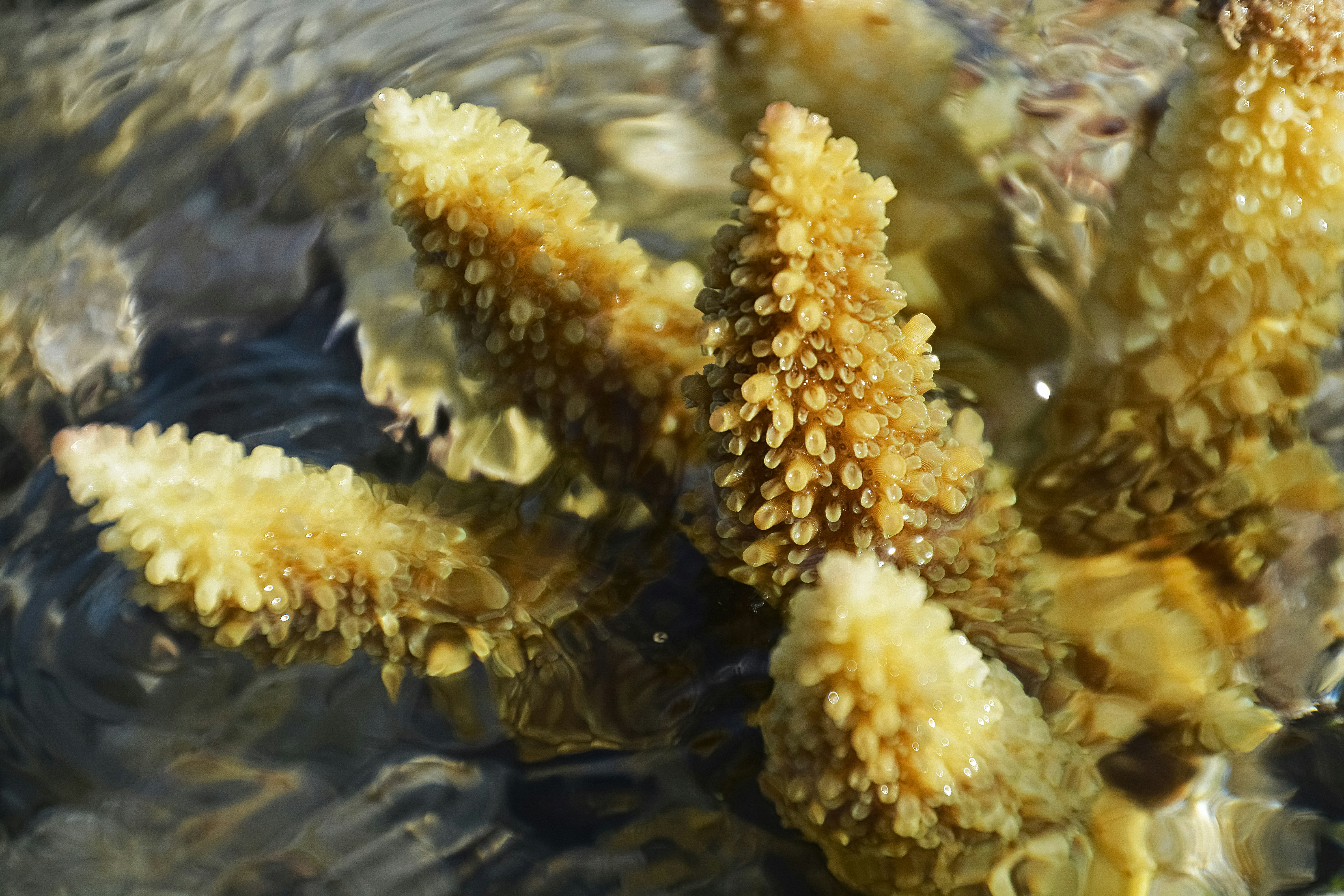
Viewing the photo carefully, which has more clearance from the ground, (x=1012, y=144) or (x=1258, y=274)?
(x=1258, y=274)

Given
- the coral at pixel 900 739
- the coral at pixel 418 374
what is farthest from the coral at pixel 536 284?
the coral at pixel 900 739

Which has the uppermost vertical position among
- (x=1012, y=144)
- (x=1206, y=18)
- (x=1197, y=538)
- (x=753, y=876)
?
(x=1206, y=18)

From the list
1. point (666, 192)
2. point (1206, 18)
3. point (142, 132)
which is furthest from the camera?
point (142, 132)

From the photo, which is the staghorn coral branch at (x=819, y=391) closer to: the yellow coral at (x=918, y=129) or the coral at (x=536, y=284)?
the coral at (x=536, y=284)

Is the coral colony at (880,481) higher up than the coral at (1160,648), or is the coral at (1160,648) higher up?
the coral colony at (880,481)

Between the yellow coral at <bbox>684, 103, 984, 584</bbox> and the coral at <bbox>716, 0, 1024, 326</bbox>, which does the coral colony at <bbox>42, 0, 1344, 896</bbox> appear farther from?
the coral at <bbox>716, 0, 1024, 326</bbox>

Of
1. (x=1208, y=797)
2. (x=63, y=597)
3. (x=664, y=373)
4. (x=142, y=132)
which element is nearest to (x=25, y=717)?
(x=63, y=597)

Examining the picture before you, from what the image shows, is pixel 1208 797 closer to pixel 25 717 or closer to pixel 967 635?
pixel 967 635

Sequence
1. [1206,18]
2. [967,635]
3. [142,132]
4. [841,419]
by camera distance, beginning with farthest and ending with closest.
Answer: [142,132] → [967,635] → [1206,18] → [841,419]
